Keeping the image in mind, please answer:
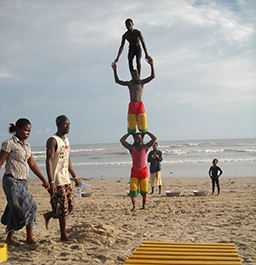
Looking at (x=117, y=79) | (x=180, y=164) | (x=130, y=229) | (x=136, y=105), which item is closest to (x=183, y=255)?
(x=130, y=229)

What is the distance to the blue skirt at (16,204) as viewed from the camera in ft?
18.2

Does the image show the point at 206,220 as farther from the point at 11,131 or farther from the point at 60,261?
the point at 11,131

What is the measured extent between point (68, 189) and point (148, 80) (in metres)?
4.01

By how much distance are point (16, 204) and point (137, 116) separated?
170 inches

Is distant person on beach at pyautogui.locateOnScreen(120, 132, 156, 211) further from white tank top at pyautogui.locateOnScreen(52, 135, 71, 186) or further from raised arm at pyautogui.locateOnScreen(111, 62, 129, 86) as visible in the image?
white tank top at pyautogui.locateOnScreen(52, 135, 71, 186)

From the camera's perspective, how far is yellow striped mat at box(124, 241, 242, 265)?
15.3ft

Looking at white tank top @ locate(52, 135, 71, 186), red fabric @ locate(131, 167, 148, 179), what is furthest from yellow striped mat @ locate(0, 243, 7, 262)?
red fabric @ locate(131, 167, 148, 179)

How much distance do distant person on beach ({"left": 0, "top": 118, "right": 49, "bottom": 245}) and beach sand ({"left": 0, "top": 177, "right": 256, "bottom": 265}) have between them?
0.45 m

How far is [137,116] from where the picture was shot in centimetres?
923

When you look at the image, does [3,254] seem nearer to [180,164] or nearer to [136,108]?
[136,108]

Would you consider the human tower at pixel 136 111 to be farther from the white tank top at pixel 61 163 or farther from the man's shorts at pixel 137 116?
the white tank top at pixel 61 163

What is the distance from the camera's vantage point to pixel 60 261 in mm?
5164

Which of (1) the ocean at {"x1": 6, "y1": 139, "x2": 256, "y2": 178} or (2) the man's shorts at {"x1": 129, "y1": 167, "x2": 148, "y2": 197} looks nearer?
(2) the man's shorts at {"x1": 129, "y1": 167, "x2": 148, "y2": 197}

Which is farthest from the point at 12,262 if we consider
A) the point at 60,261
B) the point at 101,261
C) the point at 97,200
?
the point at 97,200
